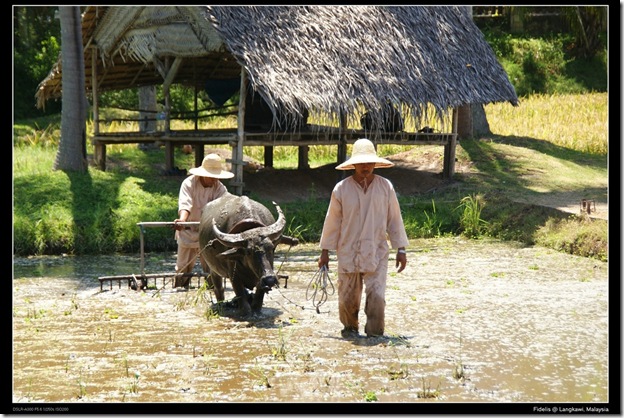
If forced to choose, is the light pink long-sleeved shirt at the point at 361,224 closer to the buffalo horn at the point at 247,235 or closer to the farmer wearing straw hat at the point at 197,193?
the buffalo horn at the point at 247,235

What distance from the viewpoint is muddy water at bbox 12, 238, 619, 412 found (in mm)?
6320

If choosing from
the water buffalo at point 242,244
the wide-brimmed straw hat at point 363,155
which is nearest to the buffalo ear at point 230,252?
the water buffalo at point 242,244

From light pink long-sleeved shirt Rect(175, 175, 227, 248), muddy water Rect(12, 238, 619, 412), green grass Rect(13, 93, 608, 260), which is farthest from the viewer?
green grass Rect(13, 93, 608, 260)

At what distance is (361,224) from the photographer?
7359mm

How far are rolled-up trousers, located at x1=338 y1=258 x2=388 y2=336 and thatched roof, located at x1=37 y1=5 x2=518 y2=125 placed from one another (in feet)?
21.4

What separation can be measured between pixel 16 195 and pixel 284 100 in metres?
4.09

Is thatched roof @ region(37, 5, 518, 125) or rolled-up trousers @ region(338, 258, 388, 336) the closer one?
rolled-up trousers @ region(338, 258, 388, 336)

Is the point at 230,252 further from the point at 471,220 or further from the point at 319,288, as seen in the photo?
the point at 471,220

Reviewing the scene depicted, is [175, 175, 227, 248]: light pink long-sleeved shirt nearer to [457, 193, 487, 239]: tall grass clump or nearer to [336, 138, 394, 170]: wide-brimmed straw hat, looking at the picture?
[336, 138, 394, 170]: wide-brimmed straw hat

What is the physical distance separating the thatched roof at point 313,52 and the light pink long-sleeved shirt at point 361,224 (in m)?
6.49

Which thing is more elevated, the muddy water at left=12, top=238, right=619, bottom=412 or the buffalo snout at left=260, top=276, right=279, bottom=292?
the buffalo snout at left=260, top=276, right=279, bottom=292

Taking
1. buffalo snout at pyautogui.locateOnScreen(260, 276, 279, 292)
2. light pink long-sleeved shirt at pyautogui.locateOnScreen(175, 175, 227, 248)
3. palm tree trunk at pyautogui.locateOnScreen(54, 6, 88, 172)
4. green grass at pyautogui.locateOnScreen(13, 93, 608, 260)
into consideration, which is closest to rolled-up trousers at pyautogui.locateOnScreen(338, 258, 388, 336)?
buffalo snout at pyautogui.locateOnScreen(260, 276, 279, 292)

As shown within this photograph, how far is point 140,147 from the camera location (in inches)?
750

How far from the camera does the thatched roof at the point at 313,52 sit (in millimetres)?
14148
